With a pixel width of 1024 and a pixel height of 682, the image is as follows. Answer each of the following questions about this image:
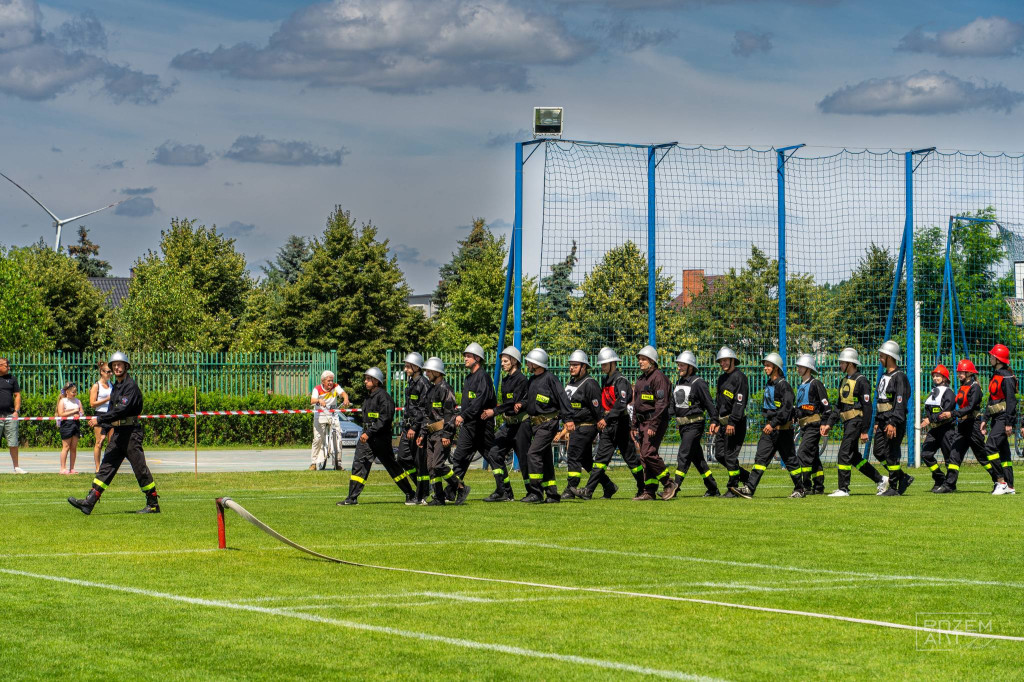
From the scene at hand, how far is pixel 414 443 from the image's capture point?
59.9ft

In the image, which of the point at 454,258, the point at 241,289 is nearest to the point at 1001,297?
the point at 241,289

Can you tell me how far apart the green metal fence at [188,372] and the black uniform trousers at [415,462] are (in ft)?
64.0

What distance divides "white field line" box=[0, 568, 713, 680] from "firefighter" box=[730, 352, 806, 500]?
11.0 m

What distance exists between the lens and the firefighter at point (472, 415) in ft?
59.4

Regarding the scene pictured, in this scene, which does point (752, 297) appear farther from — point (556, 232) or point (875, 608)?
point (875, 608)

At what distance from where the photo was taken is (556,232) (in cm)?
2667

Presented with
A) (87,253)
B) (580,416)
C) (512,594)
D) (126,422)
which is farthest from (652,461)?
(87,253)

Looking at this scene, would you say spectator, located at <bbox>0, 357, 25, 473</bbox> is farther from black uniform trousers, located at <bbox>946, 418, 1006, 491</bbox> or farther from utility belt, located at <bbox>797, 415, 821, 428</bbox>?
black uniform trousers, located at <bbox>946, 418, 1006, 491</bbox>

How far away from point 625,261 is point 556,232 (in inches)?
149

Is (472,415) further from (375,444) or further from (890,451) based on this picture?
(890,451)

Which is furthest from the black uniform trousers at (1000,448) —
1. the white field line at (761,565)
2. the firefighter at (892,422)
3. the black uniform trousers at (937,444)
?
the white field line at (761,565)

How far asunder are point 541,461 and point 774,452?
3.45 metres

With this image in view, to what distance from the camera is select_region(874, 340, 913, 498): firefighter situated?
1931cm

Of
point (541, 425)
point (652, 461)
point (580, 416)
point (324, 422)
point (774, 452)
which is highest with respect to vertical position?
point (580, 416)
